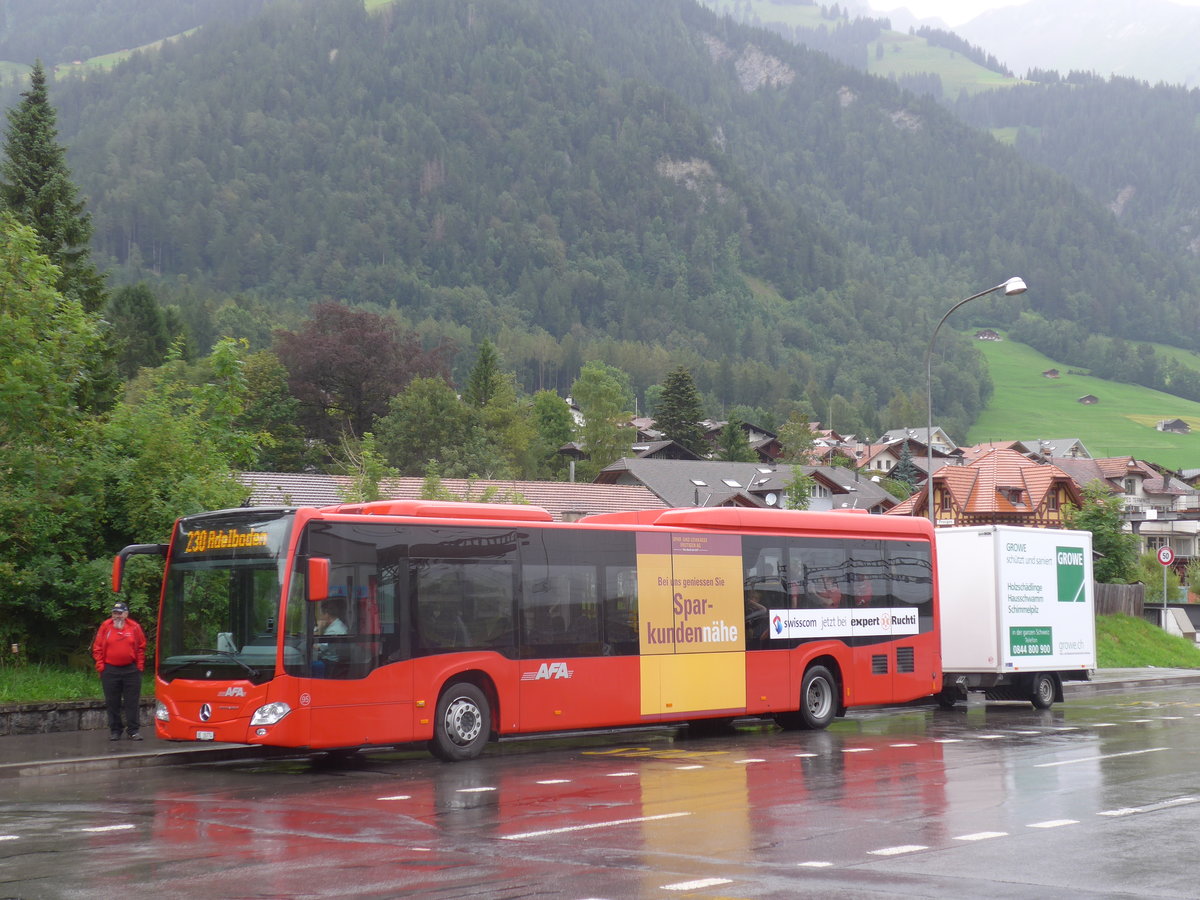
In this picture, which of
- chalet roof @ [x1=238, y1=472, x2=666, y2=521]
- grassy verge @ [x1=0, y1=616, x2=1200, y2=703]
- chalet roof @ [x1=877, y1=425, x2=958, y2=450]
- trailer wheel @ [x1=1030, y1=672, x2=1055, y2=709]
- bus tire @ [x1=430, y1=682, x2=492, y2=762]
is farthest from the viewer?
chalet roof @ [x1=877, y1=425, x2=958, y2=450]

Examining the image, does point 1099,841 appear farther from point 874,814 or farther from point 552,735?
point 552,735

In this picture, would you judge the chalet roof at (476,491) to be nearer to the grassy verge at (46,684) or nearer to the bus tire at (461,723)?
the grassy verge at (46,684)

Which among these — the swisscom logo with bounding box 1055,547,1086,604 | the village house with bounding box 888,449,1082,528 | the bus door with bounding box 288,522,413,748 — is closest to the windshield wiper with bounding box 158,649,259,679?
the bus door with bounding box 288,522,413,748

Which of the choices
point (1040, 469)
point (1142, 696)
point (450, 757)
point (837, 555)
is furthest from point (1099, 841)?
point (1040, 469)

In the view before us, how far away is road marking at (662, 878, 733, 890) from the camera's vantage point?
8719 millimetres

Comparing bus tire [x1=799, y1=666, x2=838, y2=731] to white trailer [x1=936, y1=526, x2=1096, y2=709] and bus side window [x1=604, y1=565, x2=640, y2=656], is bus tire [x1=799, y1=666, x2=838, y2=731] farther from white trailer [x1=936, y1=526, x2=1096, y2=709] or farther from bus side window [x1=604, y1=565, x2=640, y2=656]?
white trailer [x1=936, y1=526, x2=1096, y2=709]

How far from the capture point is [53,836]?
10875mm

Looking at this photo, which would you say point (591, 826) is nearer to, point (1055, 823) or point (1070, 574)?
point (1055, 823)

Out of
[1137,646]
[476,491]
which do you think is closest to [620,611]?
[476,491]

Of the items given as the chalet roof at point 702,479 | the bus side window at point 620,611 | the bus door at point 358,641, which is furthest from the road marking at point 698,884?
the chalet roof at point 702,479

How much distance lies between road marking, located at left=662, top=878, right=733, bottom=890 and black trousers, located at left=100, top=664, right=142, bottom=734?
417 inches

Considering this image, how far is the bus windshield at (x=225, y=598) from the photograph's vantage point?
15.0 m

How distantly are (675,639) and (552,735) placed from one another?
3081 millimetres

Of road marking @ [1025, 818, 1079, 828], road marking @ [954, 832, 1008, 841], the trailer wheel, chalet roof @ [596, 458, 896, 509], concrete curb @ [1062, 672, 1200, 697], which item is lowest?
concrete curb @ [1062, 672, 1200, 697]
